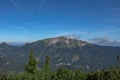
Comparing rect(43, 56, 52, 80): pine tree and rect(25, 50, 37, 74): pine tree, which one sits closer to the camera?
rect(25, 50, 37, 74): pine tree

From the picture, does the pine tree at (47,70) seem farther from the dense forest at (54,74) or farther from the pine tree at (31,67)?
the pine tree at (31,67)

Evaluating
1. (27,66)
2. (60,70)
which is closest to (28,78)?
(27,66)

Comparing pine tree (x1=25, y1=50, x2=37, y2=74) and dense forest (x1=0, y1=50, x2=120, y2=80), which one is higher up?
pine tree (x1=25, y1=50, x2=37, y2=74)

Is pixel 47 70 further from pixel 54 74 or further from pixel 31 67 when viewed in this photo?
pixel 31 67

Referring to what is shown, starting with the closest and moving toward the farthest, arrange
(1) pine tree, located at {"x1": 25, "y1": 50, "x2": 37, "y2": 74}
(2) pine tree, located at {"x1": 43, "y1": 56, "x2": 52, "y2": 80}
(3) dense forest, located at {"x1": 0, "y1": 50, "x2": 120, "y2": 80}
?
(3) dense forest, located at {"x1": 0, "y1": 50, "x2": 120, "y2": 80} < (1) pine tree, located at {"x1": 25, "y1": 50, "x2": 37, "y2": 74} < (2) pine tree, located at {"x1": 43, "y1": 56, "x2": 52, "y2": 80}

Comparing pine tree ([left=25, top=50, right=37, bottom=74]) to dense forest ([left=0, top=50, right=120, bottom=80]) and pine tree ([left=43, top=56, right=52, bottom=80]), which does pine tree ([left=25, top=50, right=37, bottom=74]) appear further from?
pine tree ([left=43, top=56, right=52, bottom=80])

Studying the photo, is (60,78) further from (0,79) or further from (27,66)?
(0,79)

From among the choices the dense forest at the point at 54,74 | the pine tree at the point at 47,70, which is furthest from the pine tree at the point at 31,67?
the pine tree at the point at 47,70

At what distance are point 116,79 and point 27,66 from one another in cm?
4313

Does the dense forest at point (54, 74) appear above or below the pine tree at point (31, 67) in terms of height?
below

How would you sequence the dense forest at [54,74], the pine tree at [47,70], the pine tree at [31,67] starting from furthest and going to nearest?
the pine tree at [47,70], the pine tree at [31,67], the dense forest at [54,74]

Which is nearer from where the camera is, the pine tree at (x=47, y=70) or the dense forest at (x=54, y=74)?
the dense forest at (x=54, y=74)

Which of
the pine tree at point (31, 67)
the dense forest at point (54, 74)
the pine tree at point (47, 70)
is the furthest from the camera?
the pine tree at point (47, 70)

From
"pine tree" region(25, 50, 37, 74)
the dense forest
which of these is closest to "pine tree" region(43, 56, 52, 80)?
the dense forest
